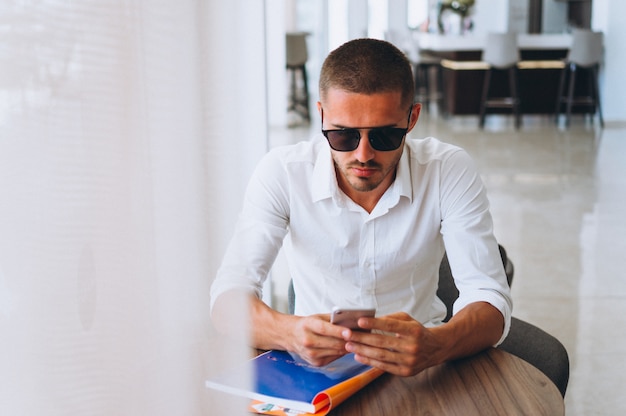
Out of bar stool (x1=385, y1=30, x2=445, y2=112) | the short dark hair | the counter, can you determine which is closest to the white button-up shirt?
the short dark hair

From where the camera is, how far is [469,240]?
186cm

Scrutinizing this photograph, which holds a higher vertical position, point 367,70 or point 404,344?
point 367,70

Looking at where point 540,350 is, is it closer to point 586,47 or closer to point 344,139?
point 344,139

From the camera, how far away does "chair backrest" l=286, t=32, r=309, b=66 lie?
978cm

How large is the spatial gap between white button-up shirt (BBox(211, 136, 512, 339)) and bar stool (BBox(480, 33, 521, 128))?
873cm

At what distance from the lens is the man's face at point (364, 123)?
1.75 metres

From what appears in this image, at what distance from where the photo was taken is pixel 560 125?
1032 centimetres

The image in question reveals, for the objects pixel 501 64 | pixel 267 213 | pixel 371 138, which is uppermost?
pixel 371 138

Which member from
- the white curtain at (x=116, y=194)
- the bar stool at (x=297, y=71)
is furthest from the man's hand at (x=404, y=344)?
the bar stool at (x=297, y=71)

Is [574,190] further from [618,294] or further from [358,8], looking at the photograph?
[358,8]

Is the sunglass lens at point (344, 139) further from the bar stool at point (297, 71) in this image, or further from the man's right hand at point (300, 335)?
the bar stool at point (297, 71)

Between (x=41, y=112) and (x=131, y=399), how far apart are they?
0.71 ft

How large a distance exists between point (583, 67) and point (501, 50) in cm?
112

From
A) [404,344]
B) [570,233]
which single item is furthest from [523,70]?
[404,344]
